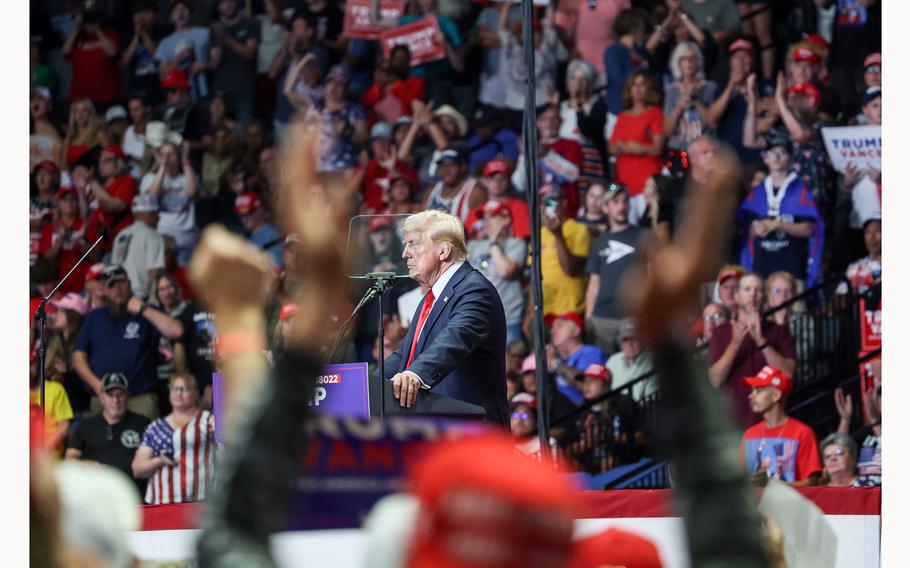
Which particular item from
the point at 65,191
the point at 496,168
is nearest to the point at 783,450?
the point at 496,168

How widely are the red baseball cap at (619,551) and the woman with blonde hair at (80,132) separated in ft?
38.0

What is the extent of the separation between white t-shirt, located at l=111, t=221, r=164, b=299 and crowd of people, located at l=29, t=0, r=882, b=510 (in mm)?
22

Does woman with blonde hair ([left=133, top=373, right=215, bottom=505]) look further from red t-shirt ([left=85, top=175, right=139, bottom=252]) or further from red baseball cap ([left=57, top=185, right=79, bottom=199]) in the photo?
red baseball cap ([left=57, top=185, right=79, bottom=199])

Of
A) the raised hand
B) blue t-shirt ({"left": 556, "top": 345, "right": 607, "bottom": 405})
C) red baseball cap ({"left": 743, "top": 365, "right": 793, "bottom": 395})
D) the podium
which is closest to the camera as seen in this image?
the raised hand

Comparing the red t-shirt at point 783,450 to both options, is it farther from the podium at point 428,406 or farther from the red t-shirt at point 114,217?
the red t-shirt at point 114,217

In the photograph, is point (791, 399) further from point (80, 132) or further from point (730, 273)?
point (80, 132)

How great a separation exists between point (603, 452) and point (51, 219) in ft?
18.0

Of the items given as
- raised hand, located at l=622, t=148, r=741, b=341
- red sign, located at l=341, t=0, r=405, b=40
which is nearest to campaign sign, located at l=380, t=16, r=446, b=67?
red sign, located at l=341, t=0, r=405, b=40

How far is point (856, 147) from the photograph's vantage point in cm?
1119

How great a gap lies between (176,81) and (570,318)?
4930 millimetres

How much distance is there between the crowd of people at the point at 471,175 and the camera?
1059cm

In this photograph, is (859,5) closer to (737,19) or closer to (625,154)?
(737,19)

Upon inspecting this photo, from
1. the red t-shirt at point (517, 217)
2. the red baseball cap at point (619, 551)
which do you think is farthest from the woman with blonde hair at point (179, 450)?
the red baseball cap at point (619, 551)

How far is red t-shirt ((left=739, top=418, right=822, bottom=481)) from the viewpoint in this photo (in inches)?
367
